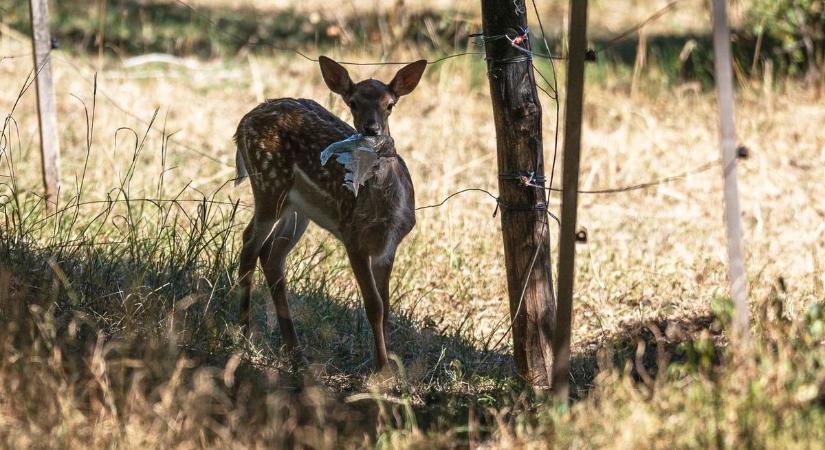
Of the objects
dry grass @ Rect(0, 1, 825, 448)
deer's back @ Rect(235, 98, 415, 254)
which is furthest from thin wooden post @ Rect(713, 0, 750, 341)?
deer's back @ Rect(235, 98, 415, 254)

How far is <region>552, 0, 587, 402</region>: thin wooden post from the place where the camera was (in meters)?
4.38

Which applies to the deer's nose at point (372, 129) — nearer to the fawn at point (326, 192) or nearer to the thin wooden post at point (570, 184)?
the fawn at point (326, 192)

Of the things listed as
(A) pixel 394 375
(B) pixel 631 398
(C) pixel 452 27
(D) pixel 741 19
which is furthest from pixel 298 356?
(D) pixel 741 19

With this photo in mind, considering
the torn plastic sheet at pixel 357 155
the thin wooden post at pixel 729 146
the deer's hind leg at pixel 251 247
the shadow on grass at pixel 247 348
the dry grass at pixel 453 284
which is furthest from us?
the deer's hind leg at pixel 251 247

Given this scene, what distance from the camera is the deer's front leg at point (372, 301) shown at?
230 inches

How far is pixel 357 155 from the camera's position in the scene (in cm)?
573

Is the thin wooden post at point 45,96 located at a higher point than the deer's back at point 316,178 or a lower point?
higher

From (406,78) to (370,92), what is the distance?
0.25 meters

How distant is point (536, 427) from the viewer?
15.2ft

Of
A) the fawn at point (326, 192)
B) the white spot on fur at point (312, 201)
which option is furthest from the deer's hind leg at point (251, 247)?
the white spot on fur at point (312, 201)

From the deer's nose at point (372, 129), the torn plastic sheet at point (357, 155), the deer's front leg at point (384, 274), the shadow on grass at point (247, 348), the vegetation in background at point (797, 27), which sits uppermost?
the vegetation in background at point (797, 27)

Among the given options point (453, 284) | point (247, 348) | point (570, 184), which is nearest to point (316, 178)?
point (247, 348)

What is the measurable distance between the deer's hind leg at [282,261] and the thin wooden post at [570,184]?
1.72 meters

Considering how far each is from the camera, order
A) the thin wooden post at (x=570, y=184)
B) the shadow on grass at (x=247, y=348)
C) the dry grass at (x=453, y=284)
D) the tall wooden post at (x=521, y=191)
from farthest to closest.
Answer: the tall wooden post at (x=521, y=191) → the shadow on grass at (x=247, y=348) → the thin wooden post at (x=570, y=184) → the dry grass at (x=453, y=284)
